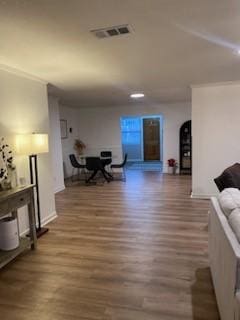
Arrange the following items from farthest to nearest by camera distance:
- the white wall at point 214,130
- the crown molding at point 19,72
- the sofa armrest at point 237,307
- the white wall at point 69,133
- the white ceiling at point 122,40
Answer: the white wall at point 69,133 → the white wall at point 214,130 → the crown molding at point 19,72 → the white ceiling at point 122,40 → the sofa armrest at point 237,307

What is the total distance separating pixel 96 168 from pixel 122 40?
4.78 meters

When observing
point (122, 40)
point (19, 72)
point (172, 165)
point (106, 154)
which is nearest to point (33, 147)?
point (19, 72)

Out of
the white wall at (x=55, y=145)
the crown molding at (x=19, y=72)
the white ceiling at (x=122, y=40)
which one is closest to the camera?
the white ceiling at (x=122, y=40)

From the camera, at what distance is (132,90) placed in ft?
17.7

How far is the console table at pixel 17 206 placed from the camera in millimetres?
2615

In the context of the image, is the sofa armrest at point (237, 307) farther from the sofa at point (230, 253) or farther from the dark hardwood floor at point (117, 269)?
the dark hardwood floor at point (117, 269)

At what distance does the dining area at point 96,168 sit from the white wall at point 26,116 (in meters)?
2.72

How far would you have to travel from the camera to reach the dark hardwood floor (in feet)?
6.61

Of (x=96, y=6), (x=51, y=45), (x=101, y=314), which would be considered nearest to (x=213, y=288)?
(x=101, y=314)

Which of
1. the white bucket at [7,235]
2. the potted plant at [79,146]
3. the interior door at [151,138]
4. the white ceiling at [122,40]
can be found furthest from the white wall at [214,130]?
the interior door at [151,138]

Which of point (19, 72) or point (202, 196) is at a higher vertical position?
point (19, 72)

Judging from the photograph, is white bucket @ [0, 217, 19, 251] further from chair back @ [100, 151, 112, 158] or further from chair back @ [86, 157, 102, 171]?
chair back @ [100, 151, 112, 158]

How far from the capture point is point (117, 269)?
2598mm

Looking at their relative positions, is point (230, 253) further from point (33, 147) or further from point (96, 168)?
Result: point (96, 168)
